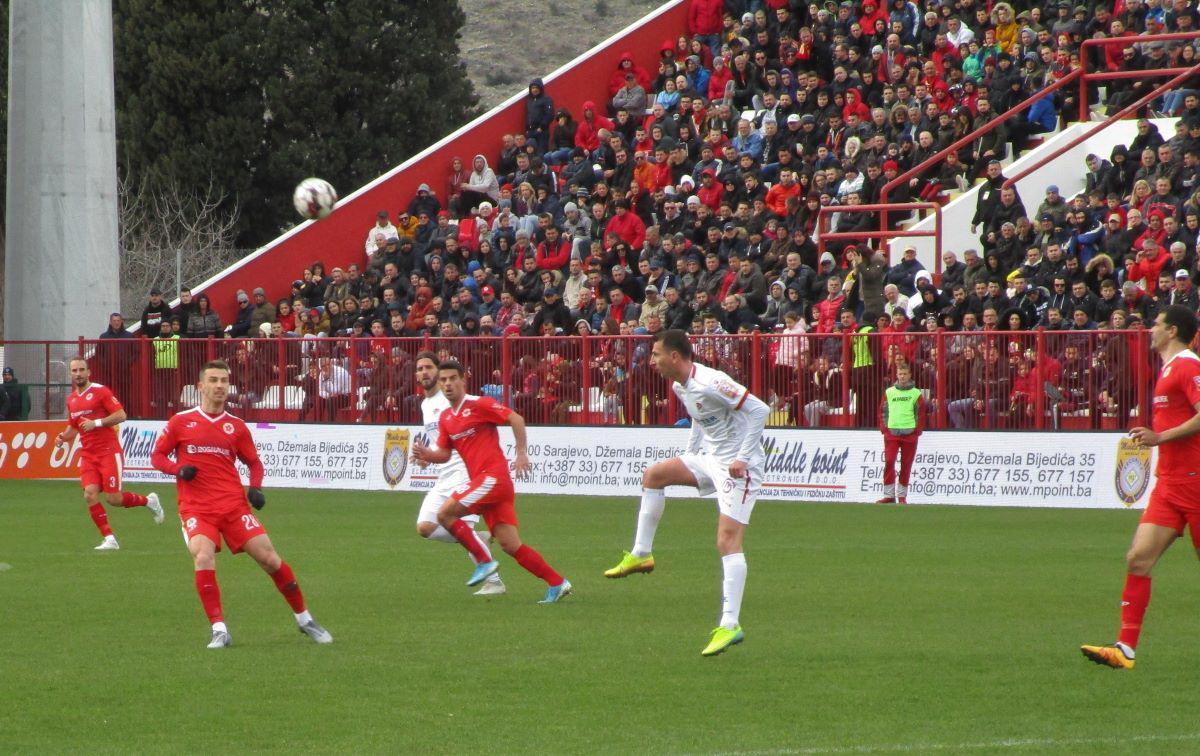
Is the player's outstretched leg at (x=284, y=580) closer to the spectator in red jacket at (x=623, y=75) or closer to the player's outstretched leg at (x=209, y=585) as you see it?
the player's outstretched leg at (x=209, y=585)

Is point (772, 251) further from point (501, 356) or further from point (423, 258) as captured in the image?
point (423, 258)

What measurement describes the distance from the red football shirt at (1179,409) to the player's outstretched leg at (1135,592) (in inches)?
13.0

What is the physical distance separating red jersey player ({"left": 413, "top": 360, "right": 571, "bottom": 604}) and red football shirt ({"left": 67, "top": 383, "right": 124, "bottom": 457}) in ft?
21.7

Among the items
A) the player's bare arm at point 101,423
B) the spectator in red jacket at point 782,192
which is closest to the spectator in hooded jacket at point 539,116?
the spectator in red jacket at point 782,192

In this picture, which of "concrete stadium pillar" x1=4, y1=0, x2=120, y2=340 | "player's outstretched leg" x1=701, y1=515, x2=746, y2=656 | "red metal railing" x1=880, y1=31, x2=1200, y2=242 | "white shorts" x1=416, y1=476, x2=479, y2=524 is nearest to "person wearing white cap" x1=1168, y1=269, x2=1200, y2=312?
"red metal railing" x1=880, y1=31, x2=1200, y2=242

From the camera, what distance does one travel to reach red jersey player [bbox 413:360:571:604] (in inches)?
508

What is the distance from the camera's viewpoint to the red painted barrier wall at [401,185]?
112 ft

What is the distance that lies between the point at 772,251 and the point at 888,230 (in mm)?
2339

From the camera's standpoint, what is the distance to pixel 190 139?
53250mm

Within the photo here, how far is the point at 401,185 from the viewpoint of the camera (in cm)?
3491

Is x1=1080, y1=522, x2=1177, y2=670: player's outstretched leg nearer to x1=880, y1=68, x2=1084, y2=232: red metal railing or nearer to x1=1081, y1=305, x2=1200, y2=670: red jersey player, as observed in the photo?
x1=1081, y1=305, x2=1200, y2=670: red jersey player

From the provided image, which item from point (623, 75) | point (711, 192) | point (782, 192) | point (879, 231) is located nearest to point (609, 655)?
point (879, 231)

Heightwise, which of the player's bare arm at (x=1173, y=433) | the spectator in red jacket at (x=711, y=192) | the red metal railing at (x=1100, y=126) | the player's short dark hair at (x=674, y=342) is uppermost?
the red metal railing at (x=1100, y=126)

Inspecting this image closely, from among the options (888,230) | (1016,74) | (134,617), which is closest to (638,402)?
(888,230)
